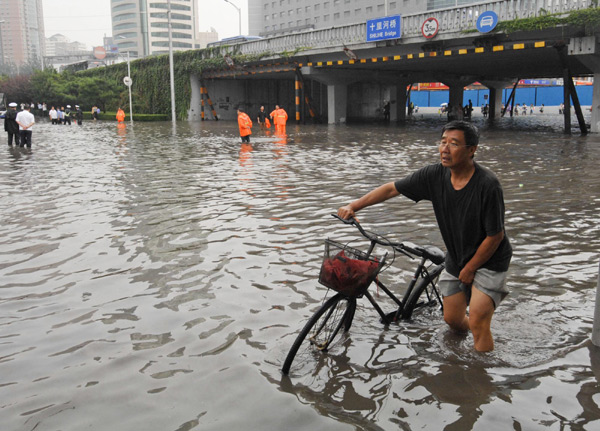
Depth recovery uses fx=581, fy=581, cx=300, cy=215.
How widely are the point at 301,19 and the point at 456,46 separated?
7611 cm

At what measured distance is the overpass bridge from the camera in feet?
81.9

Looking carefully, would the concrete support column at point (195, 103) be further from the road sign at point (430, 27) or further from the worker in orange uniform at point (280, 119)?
the road sign at point (430, 27)

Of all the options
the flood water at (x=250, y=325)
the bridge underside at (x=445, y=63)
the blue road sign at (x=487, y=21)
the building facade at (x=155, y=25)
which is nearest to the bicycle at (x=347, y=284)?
the flood water at (x=250, y=325)

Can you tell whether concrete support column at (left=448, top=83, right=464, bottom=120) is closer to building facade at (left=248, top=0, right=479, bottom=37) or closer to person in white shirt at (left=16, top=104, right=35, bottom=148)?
person in white shirt at (left=16, top=104, right=35, bottom=148)

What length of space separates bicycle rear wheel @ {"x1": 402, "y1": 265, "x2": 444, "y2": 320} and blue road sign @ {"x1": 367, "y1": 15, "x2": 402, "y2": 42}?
26.3 meters

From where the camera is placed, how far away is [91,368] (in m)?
4.16

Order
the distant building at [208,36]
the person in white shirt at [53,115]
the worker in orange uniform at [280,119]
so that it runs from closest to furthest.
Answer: the worker in orange uniform at [280,119] < the person in white shirt at [53,115] < the distant building at [208,36]

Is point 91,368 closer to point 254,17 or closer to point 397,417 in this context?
point 397,417

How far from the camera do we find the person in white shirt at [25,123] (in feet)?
65.2

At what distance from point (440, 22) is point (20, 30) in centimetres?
16705

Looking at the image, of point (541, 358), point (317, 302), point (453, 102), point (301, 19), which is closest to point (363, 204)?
point (317, 302)

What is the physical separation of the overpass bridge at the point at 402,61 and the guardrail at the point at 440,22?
0.04 m

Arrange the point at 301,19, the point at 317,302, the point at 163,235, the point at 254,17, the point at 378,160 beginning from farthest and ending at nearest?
the point at 254,17 → the point at 301,19 → the point at 378,160 → the point at 163,235 → the point at 317,302

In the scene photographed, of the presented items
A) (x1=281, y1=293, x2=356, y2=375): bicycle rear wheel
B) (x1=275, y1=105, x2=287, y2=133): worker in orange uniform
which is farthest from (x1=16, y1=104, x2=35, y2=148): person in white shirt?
(x1=281, y1=293, x2=356, y2=375): bicycle rear wheel
